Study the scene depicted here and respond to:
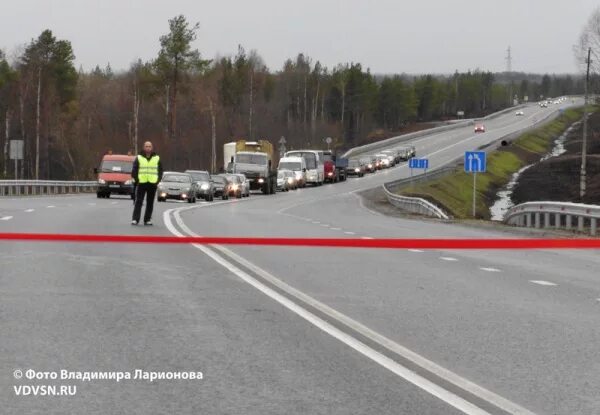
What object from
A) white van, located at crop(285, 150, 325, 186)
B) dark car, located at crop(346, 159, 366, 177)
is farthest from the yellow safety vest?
dark car, located at crop(346, 159, 366, 177)

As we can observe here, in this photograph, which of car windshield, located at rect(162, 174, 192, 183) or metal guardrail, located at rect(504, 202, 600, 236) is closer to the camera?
metal guardrail, located at rect(504, 202, 600, 236)

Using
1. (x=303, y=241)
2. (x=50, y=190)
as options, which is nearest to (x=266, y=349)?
(x=303, y=241)

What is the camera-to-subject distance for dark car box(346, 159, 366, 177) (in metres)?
107

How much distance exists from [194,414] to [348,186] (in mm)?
79096

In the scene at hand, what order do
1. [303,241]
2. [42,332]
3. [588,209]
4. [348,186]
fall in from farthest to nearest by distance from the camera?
[348,186] → [588,209] → [303,241] → [42,332]

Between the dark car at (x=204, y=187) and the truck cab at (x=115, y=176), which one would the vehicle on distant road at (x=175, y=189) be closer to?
the truck cab at (x=115, y=176)

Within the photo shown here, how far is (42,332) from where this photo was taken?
29.5 feet

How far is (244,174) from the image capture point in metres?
Result: 68.4

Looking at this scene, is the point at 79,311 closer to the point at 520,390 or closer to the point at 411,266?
the point at 520,390

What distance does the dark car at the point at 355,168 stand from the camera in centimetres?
10704

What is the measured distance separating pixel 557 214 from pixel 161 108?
382 feet

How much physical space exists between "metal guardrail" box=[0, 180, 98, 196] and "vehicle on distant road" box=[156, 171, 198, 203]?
31.7 feet

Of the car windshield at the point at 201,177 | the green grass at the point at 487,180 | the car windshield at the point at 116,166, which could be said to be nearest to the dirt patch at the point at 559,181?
the green grass at the point at 487,180

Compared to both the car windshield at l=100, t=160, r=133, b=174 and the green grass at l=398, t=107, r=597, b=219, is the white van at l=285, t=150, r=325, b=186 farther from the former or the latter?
the car windshield at l=100, t=160, r=133, b=174
